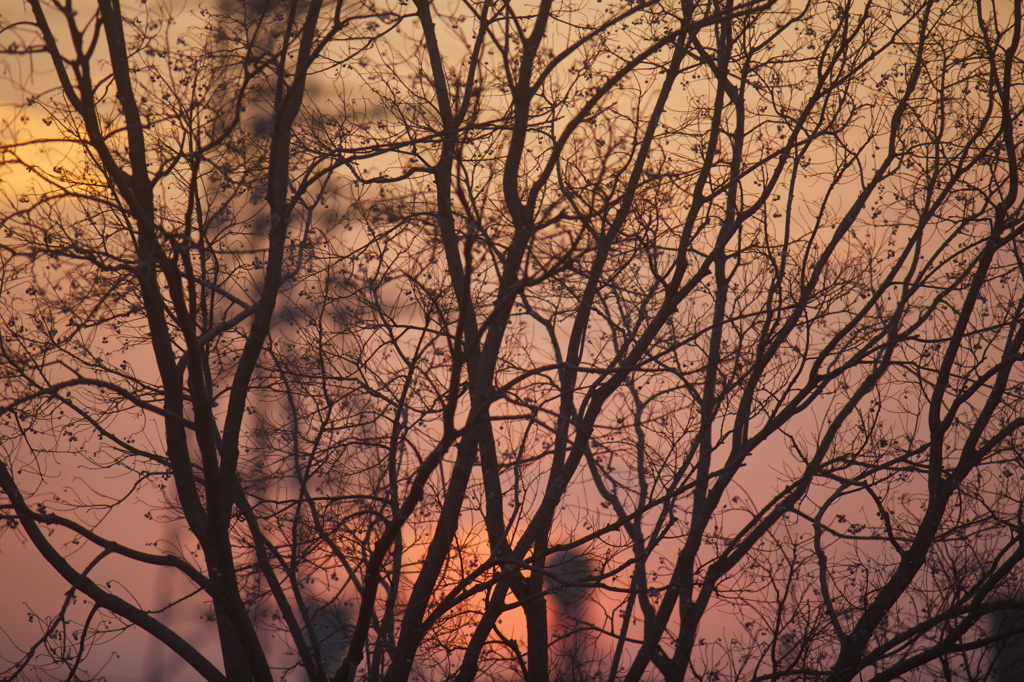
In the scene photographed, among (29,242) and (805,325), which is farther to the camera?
(805,325)

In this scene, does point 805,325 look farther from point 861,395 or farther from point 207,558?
point 207,558

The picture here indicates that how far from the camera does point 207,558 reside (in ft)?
20.0

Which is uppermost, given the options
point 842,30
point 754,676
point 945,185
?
point 842,30

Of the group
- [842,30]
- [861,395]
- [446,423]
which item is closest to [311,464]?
[446,423]

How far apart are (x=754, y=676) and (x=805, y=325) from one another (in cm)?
291

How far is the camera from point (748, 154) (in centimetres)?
695

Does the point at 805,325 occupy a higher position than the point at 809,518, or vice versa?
the point at 805,325

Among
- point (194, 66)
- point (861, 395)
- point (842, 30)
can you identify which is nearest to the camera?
point (194, 66)

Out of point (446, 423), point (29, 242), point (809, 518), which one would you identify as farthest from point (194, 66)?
point (809, 518)

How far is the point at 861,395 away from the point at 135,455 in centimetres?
603

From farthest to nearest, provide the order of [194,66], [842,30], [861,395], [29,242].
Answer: [861,395], [842,30], [194,66], [29,242]

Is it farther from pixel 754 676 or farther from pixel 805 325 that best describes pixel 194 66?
pixel 754 676

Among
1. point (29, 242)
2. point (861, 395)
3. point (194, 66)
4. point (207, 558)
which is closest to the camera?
point (29, 242)

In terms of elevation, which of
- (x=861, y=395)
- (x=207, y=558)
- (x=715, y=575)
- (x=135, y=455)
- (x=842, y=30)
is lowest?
(x=715, y=575)
